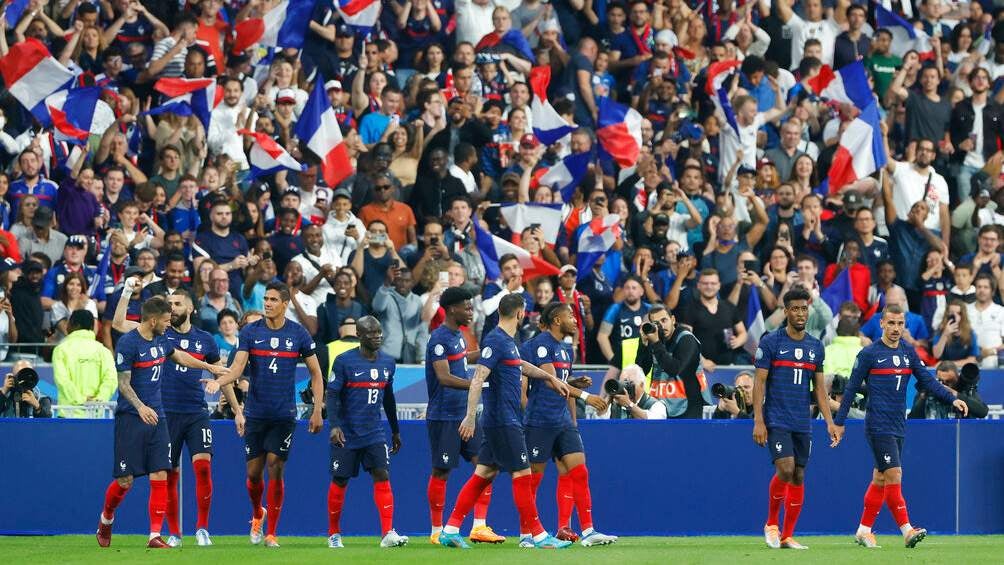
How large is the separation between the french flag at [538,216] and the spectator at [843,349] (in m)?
3.82

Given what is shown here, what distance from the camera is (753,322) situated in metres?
21.9

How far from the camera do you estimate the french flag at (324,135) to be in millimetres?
22844

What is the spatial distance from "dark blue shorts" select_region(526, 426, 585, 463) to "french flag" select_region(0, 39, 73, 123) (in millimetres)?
9571

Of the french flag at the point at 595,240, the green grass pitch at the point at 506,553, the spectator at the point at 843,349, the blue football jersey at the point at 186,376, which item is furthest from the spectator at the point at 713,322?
the blue football jersey at the point at 186,376

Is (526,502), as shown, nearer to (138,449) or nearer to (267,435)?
(267,435)

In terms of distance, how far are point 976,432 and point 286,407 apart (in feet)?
22.9

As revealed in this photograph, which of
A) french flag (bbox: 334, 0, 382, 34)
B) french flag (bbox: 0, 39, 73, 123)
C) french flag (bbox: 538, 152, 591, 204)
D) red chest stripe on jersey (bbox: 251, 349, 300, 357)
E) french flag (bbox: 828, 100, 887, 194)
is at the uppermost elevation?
french flag (bbox: 334, 0, 382, 34)

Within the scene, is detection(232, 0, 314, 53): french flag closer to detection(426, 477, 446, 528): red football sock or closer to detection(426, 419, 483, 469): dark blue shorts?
detection(426, 419, 483, 469): dark blue shorts

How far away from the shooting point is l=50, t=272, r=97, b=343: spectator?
2020 cm

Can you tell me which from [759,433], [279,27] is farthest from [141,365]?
[279,27]

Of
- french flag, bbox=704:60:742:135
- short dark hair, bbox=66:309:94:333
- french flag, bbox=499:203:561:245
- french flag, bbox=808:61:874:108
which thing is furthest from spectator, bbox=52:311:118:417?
french flag, bbox=808:61:874:108

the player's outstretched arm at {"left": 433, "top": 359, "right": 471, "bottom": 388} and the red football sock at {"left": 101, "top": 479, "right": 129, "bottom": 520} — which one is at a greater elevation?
the player's outstretched arm at {"left": 433, "top": 359, "right": 471, "bottom": 388}

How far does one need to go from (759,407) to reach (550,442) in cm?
176

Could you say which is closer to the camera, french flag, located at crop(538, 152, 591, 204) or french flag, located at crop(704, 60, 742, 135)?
french flag, located at crop(538, 152, 591, 204)
